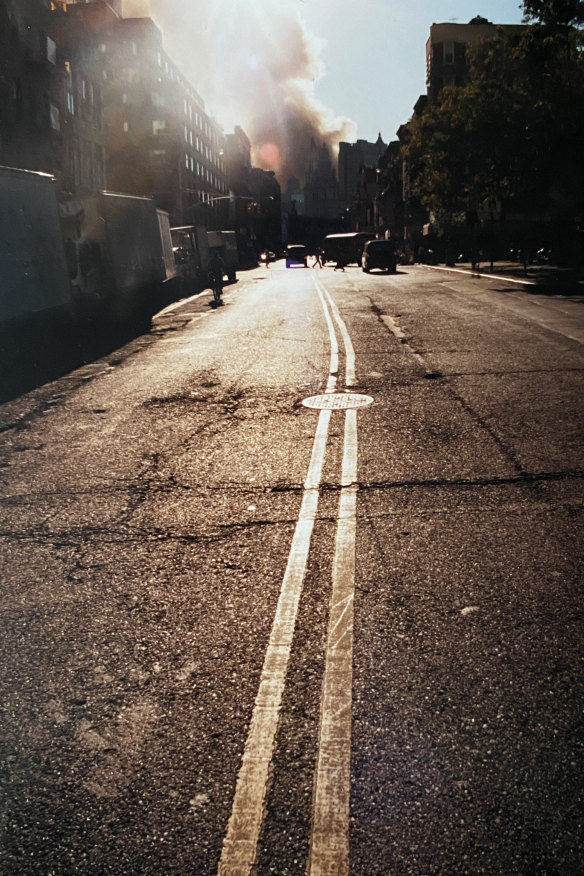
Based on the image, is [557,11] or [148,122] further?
[148,122]

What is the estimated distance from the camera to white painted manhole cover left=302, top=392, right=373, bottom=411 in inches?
386

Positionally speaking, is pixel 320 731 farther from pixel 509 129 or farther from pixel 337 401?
pixel 509 129

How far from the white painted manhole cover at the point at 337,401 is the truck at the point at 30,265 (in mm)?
7698

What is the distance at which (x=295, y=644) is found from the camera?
3.89m

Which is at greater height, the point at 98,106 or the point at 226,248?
the point at 98,106

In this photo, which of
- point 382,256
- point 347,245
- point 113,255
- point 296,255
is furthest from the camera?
point 296,255

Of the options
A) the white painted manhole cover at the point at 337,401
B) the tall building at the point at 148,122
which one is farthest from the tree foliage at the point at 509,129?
the tall building at the point at 148,122

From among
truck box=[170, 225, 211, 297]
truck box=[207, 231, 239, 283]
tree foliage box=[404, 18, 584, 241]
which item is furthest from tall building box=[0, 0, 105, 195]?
tree foliage box=[404, 18, 584, 241]

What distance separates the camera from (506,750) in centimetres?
299

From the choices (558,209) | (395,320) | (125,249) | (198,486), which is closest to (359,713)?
(198,486)

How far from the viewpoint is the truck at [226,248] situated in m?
45.8

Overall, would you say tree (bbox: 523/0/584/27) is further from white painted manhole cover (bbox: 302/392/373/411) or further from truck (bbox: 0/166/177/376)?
white painted manhole cover (bbox: 302/392/373/411)

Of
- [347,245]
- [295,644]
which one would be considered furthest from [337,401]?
[347,245]

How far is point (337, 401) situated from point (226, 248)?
147ft
